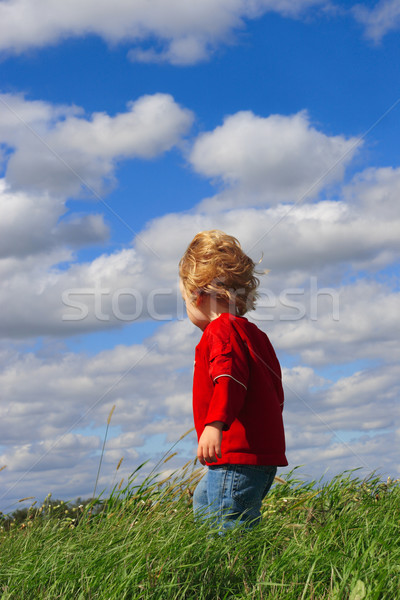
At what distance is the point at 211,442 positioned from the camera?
309 centimetres

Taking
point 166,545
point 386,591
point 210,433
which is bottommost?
point 386,591

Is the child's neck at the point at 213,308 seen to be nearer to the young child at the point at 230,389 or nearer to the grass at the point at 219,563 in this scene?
the young child at the point at 230,389

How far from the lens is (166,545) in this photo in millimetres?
2676

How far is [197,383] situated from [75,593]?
141 cm

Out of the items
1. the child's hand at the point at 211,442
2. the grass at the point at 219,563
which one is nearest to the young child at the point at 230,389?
the child's hand at the point at 211,442

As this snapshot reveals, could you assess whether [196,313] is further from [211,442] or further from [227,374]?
[211,442]

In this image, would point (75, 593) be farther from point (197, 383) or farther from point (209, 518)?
point (197, 383)

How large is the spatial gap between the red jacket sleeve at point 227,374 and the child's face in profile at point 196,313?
333 mm

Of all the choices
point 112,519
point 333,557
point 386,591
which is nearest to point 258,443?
point 333,557

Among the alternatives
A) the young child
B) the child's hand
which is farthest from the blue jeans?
the child's hand

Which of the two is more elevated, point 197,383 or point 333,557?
point 197,383

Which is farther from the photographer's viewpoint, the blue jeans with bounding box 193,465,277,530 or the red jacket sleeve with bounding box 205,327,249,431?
the blue jeans with bounding box 193,465,277,530

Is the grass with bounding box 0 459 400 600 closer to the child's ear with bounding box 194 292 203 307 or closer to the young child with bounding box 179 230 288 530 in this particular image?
the young child with bounding box 179 230 288 530

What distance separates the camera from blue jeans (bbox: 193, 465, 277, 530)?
3.26 m
